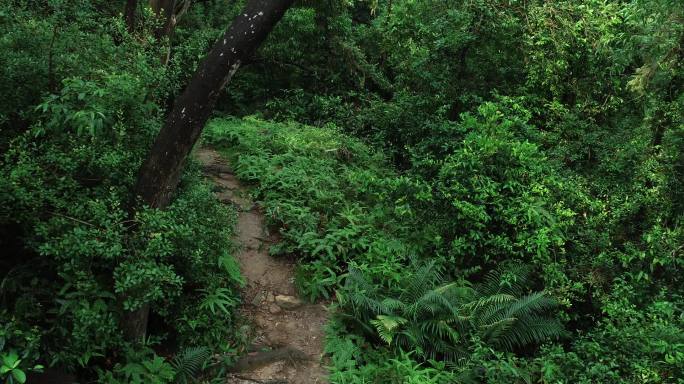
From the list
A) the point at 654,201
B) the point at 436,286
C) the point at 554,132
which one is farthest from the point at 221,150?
the point at 654,201

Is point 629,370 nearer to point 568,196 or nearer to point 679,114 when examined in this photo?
point 568,196

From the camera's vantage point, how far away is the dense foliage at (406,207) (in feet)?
15.1

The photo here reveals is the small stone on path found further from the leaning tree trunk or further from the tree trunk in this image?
the tree trunk

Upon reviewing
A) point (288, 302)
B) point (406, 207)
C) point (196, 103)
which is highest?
point (196, 103)

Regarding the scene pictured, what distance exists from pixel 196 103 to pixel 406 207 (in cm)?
416

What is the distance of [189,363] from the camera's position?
516 cm

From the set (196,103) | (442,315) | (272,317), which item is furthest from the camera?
(272,317)

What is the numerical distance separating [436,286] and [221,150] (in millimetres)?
5969

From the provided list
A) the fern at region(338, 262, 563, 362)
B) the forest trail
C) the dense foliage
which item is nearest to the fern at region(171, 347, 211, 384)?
the dense foliage

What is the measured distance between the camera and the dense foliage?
181 inches

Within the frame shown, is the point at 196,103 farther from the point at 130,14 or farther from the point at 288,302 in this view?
the point at 130,14

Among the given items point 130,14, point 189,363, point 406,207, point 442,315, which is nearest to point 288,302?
point 189,363

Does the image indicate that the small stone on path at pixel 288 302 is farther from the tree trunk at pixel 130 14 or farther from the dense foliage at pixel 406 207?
the tree trunk at pixel 130 14

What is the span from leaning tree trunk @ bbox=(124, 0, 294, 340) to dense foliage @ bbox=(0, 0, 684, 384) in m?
0.25
